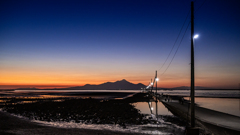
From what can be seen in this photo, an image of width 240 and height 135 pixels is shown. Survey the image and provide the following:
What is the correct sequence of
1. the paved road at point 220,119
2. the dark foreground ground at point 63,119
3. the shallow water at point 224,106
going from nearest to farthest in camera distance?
the dark foreground ground at point 63,119 < the paved road at point 220,119 < the shallow water at point 224,106

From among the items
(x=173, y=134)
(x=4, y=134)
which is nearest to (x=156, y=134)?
(x=173, y=134)

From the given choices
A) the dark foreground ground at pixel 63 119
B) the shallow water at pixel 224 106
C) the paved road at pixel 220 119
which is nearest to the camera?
the dark foreground ground at pixel 63 119

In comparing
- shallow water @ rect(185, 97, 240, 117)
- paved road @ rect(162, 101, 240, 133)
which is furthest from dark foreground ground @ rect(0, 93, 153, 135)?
shallow water @ rect(185, 97, 240, 117)

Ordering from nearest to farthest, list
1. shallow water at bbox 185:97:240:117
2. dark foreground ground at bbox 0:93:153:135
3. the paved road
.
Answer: dark foreground ground at bbox 0:93:153:135
the paved road
shallow water at bbox 185:97:240:117

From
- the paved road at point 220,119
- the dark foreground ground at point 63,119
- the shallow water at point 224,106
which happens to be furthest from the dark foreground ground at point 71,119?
the shallow water at point 224,106

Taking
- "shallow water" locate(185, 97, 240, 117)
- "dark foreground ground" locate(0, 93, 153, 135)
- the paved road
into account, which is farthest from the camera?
"shallow water" locate(185, 97, 240, 117)

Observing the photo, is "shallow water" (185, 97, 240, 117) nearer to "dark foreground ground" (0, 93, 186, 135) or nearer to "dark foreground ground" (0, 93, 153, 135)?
"dark foreground ground" (0, 93, 186, 135)

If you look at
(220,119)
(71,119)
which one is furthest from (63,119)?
(220,119)

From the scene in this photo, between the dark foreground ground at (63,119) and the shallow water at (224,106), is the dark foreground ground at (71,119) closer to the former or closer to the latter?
the dark foreground ground at (63,119)

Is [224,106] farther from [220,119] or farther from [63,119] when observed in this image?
[63,119]

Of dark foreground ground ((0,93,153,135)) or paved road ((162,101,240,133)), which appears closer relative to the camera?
dark foreground ground ((0,93,153,135))

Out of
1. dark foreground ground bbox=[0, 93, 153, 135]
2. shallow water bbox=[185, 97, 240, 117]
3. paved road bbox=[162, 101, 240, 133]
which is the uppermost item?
paved road bbox=[162, 101, 240, 133]

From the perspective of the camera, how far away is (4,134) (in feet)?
37.5

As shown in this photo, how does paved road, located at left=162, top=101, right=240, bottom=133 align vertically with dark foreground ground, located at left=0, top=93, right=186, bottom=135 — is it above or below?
above
